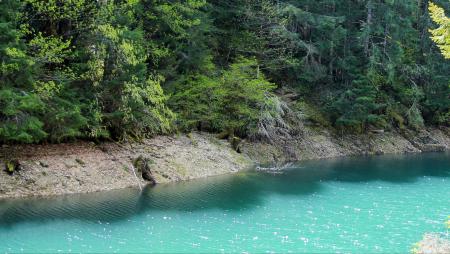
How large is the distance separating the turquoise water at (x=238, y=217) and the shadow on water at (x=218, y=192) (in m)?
0.05

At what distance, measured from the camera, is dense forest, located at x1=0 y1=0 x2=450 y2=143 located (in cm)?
2284

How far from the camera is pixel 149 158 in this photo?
2705 cm

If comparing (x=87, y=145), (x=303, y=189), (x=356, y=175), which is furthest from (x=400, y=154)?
(x=87, y=145)

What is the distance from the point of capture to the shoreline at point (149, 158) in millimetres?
22344

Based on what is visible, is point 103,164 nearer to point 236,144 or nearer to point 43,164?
point 43,164

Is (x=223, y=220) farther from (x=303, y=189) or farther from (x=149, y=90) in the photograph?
(x=149, y=90)

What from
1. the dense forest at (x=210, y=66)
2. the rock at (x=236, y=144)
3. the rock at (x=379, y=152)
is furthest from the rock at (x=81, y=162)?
the rock at (x=379, y=152)

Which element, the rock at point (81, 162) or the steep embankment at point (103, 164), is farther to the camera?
the rock at point (81, 162)

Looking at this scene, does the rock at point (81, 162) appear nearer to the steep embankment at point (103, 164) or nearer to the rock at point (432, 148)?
the steep embankment at point (103, 164)

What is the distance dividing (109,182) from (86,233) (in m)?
7.03

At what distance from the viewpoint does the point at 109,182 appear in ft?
79.3

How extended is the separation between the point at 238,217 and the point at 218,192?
4.41 meters

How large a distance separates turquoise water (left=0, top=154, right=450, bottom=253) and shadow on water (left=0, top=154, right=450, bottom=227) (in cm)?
5

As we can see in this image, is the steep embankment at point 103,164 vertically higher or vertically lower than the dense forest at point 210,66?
lower
